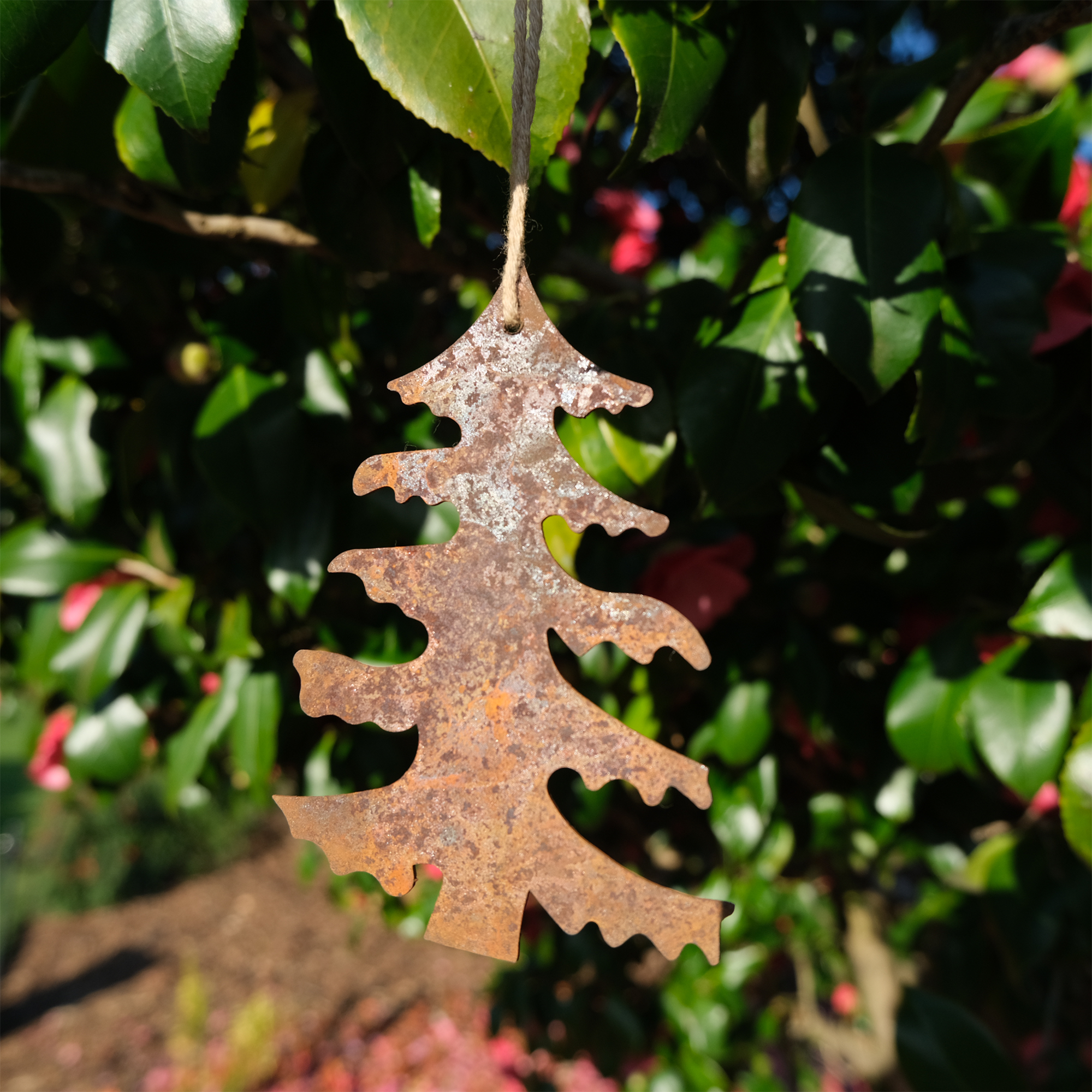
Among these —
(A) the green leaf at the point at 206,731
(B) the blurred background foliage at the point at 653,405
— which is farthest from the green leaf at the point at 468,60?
(A) the green leaf at the point at 206,731

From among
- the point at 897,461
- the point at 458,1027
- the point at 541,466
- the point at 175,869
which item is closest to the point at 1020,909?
the point at 897,461

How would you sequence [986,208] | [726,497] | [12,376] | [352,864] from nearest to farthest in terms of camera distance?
[352,864] → [726,497] → [986,208] → [12,376]

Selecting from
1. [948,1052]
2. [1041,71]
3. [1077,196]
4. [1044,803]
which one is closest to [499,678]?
[948,1052]

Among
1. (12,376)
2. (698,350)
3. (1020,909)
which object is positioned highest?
(698,350)

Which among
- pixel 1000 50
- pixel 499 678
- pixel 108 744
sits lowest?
pixel 108 744

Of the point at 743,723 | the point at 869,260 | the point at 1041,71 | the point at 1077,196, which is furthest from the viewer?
the point at 1041,71

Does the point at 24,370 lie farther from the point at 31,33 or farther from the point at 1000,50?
the point at 1000,50

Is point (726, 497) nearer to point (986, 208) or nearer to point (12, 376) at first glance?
point (986, 208)
